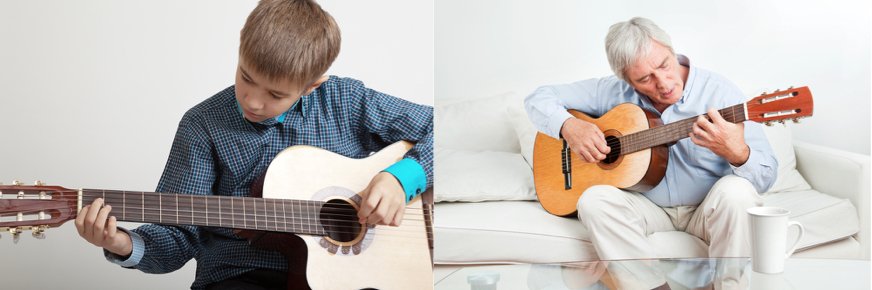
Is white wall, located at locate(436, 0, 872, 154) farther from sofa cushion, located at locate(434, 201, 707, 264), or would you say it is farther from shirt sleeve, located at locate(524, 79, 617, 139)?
sofa cushion, located at locate(434, 201, 707, 264)

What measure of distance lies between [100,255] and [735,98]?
4.04ft

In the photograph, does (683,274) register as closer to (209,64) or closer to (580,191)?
(580,191)

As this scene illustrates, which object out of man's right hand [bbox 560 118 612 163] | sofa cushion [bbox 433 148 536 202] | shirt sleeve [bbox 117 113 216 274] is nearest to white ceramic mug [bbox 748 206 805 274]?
man's right hand [bbox 560 118 612 163]

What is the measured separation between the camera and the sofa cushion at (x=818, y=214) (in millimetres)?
1412

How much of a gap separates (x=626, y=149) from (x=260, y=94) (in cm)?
65

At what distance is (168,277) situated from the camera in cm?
172

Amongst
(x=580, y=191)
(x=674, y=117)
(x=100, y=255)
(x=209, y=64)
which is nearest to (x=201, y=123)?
(x=209, y=64)

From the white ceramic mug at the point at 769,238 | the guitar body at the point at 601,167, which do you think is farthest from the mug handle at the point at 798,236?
the guitar body at the point at 601,167

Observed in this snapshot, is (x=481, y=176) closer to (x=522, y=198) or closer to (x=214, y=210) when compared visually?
(x=522, y=198)

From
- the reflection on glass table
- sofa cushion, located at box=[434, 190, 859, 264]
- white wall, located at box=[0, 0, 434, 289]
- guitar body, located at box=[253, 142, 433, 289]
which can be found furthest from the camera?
white wall, located at box=[0, 0, 434, 289]

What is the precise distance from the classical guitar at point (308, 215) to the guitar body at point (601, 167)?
245 mm

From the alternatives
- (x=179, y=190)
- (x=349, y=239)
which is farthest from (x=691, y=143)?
Result: (x=179, y=190)

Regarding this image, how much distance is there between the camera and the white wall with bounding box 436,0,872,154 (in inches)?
55.6

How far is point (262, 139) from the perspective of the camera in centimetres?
154
